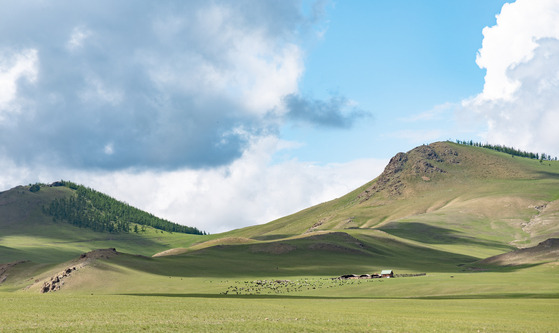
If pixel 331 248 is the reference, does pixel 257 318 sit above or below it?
below

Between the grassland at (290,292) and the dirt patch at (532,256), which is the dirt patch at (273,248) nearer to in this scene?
the grassland at (290,292)

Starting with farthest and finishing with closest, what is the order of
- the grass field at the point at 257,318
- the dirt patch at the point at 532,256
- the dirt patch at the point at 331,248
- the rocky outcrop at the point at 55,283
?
the dirt patch at the point at 331,248 < the dirt patch at the point at 532,256 < the rocky outcrop at the point at 55,283 < the grass field at the point at 257,318

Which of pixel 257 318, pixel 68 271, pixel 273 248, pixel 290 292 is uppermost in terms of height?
pixel 273 248

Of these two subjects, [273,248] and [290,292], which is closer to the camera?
[290,292]

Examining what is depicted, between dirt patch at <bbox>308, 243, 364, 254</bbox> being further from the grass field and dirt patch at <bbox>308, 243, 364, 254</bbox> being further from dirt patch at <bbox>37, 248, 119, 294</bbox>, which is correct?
the grass field

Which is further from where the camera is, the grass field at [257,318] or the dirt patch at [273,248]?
the dirt patch at [273,248]

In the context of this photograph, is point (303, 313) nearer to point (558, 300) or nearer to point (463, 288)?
point (558, 300)

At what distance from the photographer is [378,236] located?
608ft

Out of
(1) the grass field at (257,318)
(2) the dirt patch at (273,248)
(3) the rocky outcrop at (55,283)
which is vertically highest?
(2) the dirt patch at (273,248)

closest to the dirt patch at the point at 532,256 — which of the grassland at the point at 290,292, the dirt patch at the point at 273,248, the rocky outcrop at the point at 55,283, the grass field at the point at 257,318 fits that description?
the grassland at the point at 290,292

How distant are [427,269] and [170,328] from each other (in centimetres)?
10965

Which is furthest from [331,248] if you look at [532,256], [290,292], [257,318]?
[257,318]

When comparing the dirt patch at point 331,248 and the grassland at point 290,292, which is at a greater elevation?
the dirt patch at point 331,248

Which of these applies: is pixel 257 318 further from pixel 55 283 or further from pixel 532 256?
pixel 532 256
